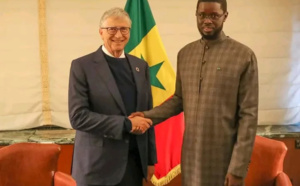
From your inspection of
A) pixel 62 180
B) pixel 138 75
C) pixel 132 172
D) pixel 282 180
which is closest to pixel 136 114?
pixel 138 75

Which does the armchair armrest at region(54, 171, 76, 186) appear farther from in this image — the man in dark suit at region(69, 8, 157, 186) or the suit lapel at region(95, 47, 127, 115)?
the suit lapel at region(95, 47, 127, 115)

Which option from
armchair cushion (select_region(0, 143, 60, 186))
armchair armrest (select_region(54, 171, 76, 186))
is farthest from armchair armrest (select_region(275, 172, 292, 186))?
armchair cushion (select_region(0, 143, 60, 186))

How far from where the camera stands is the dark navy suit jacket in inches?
69.5

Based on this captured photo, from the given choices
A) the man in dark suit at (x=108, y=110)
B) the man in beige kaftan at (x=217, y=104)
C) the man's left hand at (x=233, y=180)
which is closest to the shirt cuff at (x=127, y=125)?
the man in dark suit at (x=108, y=110)

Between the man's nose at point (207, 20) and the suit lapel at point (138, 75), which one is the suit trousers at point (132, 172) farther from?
the man's nose at point (207, 20)

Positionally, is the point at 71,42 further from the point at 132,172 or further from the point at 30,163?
the point at 132,172

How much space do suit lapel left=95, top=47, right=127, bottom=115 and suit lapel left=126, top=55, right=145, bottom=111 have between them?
101mm

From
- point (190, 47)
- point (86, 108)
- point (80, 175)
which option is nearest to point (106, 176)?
point (80, 175)

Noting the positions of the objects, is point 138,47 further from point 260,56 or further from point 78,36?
point 260,56

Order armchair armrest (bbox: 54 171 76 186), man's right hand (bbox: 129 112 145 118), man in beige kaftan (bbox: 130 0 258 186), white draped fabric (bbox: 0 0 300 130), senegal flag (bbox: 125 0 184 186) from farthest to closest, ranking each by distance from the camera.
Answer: white draped fabric (bbox: 0 0 300 130) → senegal flag (bbox: 125 0 184 186) → armchair armrest (bbox: 54 171 76 186) → man's right hand (bbox: 129 112 145 118) → man in beige kaftan (bbox: 130 0 258 186)

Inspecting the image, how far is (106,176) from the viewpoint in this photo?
1827mm

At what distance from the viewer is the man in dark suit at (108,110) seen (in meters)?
1.77

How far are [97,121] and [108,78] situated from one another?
21cm

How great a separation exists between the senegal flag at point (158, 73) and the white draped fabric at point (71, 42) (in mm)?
432
